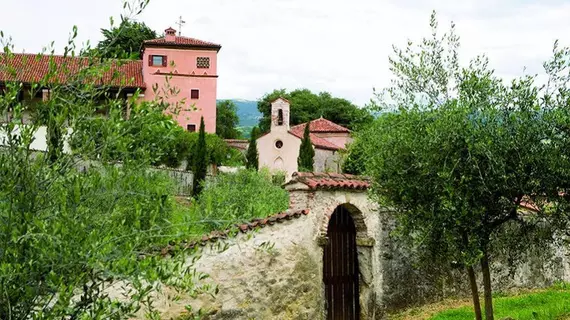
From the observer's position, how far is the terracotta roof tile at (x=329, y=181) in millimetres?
12523

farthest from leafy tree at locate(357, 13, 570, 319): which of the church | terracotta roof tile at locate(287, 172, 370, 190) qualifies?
the church

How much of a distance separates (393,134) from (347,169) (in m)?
31.5

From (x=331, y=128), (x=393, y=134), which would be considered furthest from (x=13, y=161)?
(x=331, y=128)

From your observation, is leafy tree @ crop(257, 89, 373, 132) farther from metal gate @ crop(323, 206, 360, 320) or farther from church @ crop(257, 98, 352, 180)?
metal gate @ crop(323, 206, 360, 320)

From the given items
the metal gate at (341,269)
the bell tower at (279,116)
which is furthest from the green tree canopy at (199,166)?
the metal gate at (341,269)

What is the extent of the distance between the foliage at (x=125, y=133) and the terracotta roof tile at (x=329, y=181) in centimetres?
627

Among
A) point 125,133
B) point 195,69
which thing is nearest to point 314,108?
point 195,69

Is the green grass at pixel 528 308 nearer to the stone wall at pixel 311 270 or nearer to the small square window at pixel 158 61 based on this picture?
the stone wall at pixel 311 270

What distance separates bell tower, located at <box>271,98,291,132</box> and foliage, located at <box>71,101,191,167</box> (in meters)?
46.7

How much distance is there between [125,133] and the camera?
19.3 feet

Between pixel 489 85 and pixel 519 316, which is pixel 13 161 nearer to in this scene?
pixel 489 85

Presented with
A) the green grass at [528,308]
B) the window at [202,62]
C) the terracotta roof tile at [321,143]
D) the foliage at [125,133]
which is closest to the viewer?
the foliage at [125,133]

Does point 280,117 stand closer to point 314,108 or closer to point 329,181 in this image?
point 314,108

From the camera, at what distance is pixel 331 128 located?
208 ft
